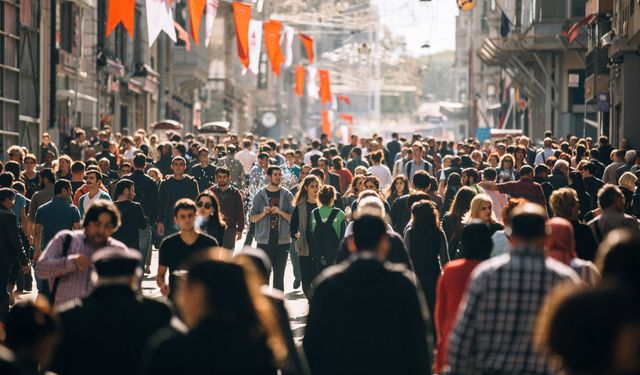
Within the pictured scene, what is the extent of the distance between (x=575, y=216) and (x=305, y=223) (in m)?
5.61

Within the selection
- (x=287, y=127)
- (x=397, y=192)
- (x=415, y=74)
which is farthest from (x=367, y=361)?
(x=415, y=74)

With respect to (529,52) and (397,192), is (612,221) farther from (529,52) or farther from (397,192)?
(529,52)

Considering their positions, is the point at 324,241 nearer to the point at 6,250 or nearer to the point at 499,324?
the point at 6,250

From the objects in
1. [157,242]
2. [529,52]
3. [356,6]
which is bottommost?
[157,242]

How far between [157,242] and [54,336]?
657 inches

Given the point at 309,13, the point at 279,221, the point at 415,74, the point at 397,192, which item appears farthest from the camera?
the point at 415,74

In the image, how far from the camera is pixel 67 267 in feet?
31.2

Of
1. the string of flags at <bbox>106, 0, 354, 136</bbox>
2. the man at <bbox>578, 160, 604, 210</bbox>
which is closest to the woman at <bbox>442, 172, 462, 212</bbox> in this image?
the man at <bbox>578, 160, 604, 210</bbox>

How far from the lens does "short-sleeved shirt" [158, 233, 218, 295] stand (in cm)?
1098

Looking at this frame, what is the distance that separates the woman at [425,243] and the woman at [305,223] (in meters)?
3.65

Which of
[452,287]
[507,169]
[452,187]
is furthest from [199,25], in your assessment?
[452,287]

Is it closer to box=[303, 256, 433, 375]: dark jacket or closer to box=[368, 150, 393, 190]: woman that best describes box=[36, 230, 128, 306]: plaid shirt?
box=[303, 256, 433, 375]: dark jacket

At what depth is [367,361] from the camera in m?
7.16

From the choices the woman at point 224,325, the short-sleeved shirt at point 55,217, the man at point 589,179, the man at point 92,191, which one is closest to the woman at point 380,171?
the man at point 589,179
